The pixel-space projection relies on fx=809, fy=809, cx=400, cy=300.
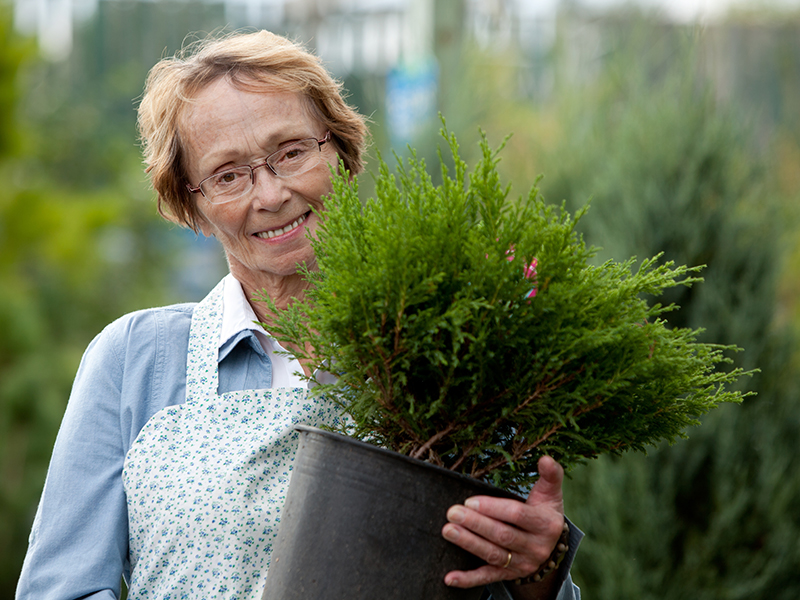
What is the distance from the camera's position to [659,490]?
3.09 meters

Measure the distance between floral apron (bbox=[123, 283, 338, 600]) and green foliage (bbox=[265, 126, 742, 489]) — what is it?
1.29 feet

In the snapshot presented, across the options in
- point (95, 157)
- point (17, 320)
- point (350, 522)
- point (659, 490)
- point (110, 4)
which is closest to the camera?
point (350, 522)

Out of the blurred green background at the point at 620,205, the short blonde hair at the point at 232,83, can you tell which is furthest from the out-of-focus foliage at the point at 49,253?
the short blonde hair at the point at 232,83

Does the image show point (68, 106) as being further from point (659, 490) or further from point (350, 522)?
point (350, 522)

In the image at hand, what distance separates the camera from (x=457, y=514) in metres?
1.19

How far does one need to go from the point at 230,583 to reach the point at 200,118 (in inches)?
37.5

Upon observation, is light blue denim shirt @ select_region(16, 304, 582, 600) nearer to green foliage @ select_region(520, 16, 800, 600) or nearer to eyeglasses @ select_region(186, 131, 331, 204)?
eyeglasses @ select_region(186, 131, 331, 204)

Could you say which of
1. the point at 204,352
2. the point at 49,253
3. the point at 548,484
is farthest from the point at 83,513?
the point at 49,253

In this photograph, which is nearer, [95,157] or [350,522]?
[350,522]

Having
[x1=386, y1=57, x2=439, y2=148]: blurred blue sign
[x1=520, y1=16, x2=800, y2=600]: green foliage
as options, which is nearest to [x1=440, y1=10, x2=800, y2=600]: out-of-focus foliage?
[x1=520, y1=16, x2=800, y2=600]: green foliage

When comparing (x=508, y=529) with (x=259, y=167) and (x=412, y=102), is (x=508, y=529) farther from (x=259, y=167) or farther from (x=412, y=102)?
(x=412, y=102)

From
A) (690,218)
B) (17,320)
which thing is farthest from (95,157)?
(690,218)

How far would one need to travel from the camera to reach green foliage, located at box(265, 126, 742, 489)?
45.8 inches

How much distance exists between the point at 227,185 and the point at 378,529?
85 centimetres
